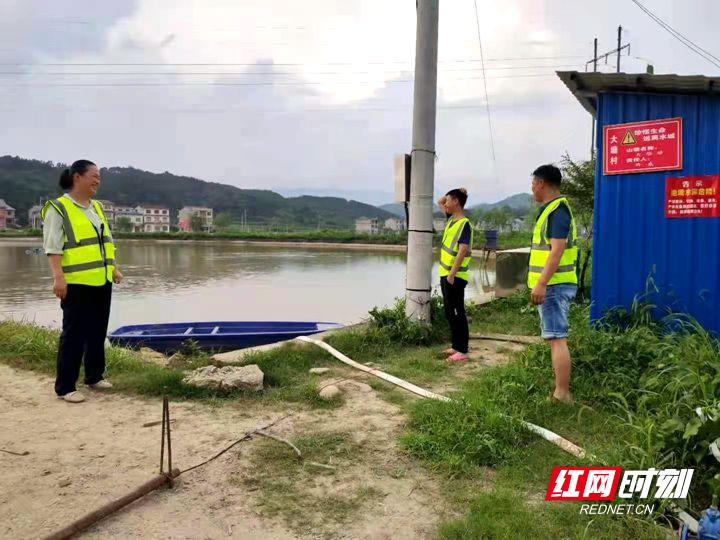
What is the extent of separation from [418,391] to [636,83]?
10.5ft

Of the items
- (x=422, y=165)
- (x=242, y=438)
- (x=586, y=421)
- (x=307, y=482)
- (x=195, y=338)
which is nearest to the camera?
A: (x=307, y=482)

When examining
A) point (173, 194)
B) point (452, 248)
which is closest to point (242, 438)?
point (452, 248)

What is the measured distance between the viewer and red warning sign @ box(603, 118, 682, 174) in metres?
4.44

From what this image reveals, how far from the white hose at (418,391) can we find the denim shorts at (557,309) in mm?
693

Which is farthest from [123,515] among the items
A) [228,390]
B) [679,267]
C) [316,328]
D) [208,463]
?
[316,328]

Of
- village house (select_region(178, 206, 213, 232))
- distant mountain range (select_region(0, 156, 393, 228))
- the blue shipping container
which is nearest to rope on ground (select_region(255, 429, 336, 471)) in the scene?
the blue shipping container

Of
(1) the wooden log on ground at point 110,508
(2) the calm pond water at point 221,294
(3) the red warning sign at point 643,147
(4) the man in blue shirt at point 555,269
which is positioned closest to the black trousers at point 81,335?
(1) the wooden log on ground at point 110,508

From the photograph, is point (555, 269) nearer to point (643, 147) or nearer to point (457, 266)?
point (457, 266)

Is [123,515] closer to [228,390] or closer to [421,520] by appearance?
[421,520]

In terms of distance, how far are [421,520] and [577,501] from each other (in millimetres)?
751

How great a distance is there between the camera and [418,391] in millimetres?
4031

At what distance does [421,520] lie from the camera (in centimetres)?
237

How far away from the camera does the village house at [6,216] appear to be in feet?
265
